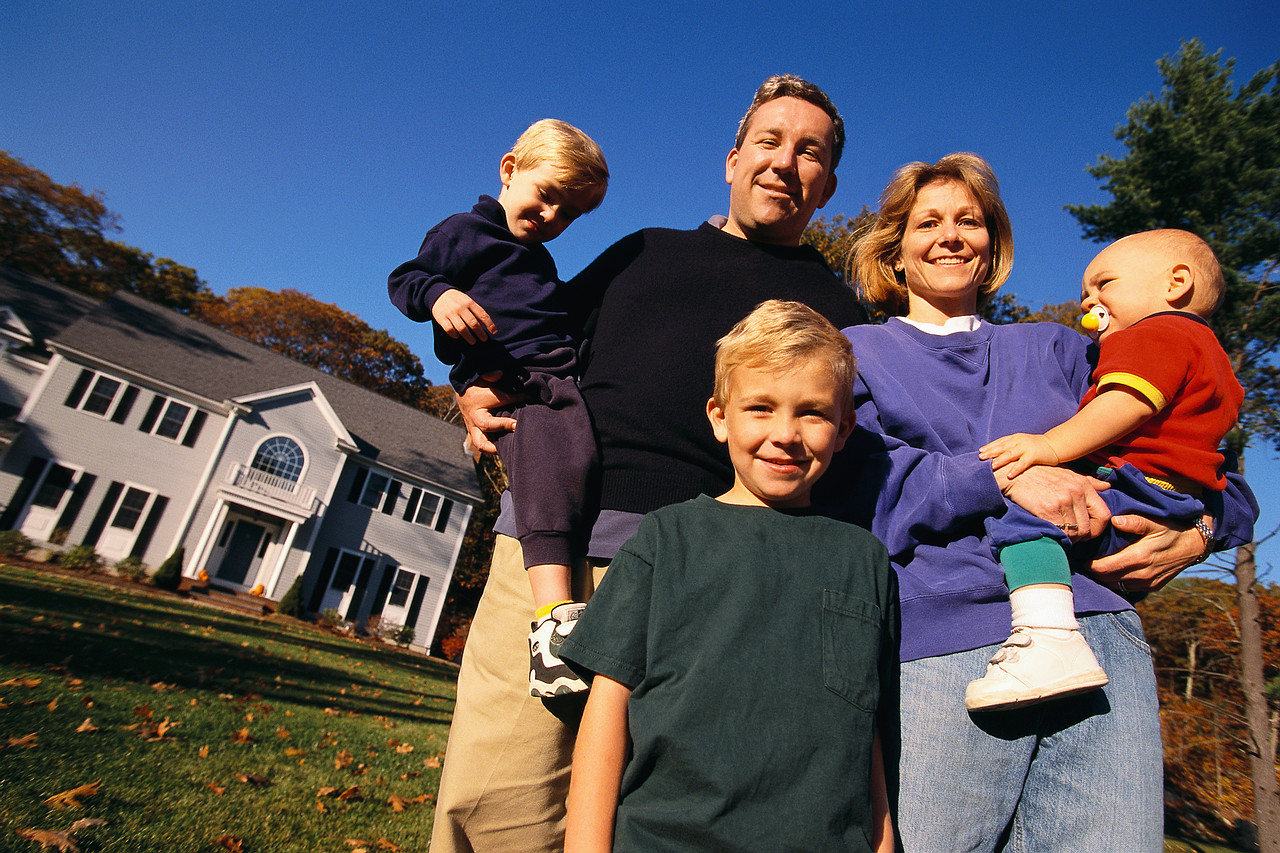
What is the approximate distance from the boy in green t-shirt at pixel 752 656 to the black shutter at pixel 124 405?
1141 inches

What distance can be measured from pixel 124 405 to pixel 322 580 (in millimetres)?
9435

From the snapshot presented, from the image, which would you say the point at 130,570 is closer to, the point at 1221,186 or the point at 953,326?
the point at 953,326

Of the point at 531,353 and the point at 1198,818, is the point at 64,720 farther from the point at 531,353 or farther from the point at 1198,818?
the point at 1198,818

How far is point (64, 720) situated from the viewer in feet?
17.9

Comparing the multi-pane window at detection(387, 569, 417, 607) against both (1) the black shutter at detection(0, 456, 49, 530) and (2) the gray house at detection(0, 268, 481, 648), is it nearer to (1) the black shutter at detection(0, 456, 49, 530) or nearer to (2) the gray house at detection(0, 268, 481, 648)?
(2) the gray house at detection(0, 268, 481, 648)

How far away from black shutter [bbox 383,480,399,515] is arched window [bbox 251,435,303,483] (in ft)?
11.6

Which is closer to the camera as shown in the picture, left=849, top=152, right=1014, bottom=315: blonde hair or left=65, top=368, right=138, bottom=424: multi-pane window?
left=849, top=152, right=1014, bottom=315: blonde hair

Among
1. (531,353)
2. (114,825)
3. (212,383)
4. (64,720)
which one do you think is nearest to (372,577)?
(212,383)

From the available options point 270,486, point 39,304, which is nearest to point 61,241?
point 39,304

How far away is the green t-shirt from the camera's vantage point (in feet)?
4.69

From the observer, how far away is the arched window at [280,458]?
26.0m

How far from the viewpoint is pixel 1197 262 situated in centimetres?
217

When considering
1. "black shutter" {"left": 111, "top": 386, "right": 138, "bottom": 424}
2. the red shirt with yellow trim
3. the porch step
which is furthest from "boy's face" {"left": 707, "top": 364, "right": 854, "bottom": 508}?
"black shutter" {"left": 111, "top": 386, "right": 138, "bottom": 424}

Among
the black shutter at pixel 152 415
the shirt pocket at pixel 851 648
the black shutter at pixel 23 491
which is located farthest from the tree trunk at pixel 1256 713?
the black shutter at pixel 23 491
